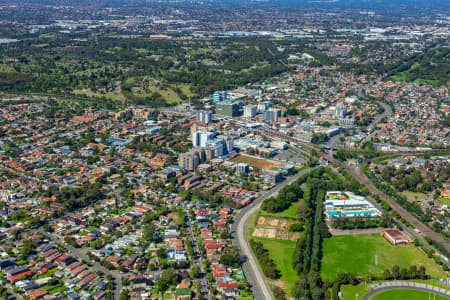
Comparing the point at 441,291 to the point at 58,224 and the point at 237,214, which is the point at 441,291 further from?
the point at 58,224

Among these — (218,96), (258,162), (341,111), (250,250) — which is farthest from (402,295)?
(218,96)

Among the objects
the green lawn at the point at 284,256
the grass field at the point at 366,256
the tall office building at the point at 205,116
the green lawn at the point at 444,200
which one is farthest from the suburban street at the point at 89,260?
the tall office building at the point at 205,116

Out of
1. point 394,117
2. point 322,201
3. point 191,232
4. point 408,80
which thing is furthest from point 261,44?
point 191,232

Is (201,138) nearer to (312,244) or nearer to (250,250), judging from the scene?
(250,250)

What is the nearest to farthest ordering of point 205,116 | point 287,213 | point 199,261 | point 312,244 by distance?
point 199,261 < point 312,244 < point 287,213 < point 205,116

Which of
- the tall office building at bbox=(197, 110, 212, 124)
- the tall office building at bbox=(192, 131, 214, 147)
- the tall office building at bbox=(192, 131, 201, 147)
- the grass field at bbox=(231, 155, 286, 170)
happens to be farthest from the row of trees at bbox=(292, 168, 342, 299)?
the tall office building at bbox=(197, 110, 212, 124)

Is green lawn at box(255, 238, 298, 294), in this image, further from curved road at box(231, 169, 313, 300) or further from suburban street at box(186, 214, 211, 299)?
suburban street at box(186, 214, 211, 299)
